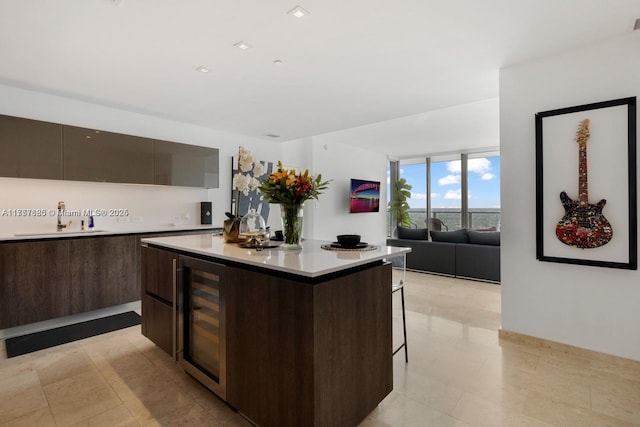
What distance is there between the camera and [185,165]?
173 inches

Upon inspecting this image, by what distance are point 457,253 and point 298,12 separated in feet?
14.1

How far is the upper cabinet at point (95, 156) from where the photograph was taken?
307cm

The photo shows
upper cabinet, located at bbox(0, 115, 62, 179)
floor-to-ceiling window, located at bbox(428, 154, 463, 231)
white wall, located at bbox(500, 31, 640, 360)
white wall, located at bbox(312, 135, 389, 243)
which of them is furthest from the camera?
floor-to-ceiling window, located at bbox(428, 154, 463, 231)

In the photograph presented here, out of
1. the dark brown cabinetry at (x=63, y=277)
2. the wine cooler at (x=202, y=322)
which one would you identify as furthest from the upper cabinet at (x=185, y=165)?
the wine cooler at (x=202, y=322)

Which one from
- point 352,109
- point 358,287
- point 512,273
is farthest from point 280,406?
point 352,109

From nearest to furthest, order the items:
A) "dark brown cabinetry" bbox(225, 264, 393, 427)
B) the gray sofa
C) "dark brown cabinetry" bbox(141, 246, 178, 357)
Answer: "dark brown cabinetry" bbox(225, 264, 393, 427)
"dark brown cabinetry" bbox(141, 246, 178, 357)
the gray sofa

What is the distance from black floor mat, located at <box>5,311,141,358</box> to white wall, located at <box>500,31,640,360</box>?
384cm

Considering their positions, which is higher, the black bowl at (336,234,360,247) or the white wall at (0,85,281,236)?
Result: the white wall at (0,85,281,236)

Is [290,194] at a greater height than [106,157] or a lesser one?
lesser

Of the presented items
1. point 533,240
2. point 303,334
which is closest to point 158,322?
point 303,334

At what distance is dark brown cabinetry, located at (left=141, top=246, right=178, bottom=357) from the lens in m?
2.26

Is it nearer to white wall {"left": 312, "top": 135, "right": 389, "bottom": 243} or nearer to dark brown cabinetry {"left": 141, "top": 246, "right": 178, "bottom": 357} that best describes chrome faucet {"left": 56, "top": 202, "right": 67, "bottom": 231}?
dark brown cabinetry {"left": 141, "top": 246, "right": 178, "bottom": 357}

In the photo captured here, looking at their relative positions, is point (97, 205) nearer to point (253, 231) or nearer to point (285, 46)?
point (253, 231)

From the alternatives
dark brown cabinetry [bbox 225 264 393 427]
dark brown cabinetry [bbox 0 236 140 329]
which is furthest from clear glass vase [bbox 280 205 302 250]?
dark brown cabinetry [bbox 0 236 140 329]
